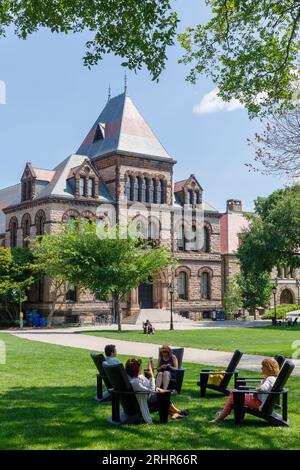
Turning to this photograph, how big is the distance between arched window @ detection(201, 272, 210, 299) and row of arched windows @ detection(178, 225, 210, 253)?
2.43 m

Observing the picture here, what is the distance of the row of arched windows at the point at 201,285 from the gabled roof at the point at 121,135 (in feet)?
37.2

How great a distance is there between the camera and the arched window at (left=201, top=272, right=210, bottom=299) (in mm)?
56109

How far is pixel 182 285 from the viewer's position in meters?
54.6

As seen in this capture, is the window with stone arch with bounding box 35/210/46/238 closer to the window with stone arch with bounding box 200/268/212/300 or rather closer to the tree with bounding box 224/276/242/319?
the window with stone arch with bounding box 200/268/212/300

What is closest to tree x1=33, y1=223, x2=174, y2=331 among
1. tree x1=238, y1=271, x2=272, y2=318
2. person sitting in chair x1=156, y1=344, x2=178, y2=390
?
tree x1=238, y1=271, x2=272, y2=318

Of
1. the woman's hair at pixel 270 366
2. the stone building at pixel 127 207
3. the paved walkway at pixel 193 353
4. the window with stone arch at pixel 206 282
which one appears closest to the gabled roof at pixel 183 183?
the stone building at pixel 127 207

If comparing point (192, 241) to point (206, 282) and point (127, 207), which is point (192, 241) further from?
point (127, 207)

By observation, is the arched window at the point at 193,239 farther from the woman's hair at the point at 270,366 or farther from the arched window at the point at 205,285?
the woman's hair at the point at 270,366

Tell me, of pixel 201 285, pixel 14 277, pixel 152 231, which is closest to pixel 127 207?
pixel 152 231

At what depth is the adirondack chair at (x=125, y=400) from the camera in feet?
31.3

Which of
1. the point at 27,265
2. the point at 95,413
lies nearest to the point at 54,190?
the point at 27,265

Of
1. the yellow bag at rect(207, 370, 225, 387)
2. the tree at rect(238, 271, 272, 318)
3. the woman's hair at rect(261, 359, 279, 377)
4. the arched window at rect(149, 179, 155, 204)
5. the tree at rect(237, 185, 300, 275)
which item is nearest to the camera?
the woman's hair at rect(261, 359, 279, 377)

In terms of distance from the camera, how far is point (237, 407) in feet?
31.7

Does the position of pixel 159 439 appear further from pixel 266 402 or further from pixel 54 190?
pixel 54 190
